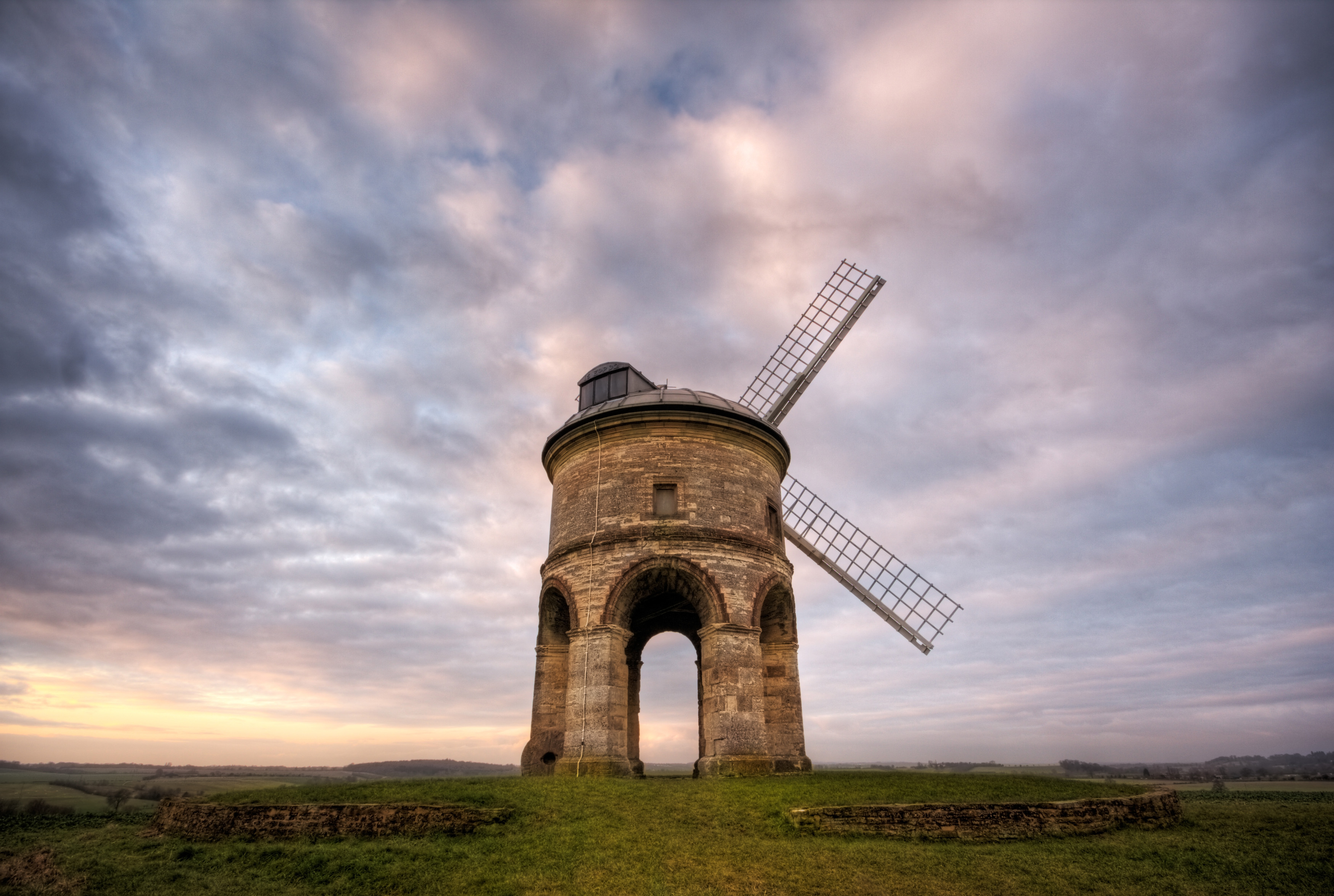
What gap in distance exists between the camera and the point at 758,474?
56.9 feet

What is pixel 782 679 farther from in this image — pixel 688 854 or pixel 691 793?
pixel 688 854

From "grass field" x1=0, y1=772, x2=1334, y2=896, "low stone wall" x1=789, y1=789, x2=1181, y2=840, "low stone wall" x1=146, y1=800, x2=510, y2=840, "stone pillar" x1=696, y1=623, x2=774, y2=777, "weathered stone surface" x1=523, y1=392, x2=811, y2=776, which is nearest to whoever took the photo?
"grass field" x1=0, y1=772, x2=1334, y2=896

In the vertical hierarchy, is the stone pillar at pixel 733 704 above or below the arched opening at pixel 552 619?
below

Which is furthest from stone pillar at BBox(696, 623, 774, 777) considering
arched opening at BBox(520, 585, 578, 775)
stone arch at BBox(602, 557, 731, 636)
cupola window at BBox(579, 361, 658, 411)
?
cupola window at BBox(579, 361, 658, 411)

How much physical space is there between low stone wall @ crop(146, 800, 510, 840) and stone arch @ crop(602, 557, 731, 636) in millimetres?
5553

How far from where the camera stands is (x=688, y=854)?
28.1 feet

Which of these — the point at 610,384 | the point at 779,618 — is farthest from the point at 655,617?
the point at 610,384

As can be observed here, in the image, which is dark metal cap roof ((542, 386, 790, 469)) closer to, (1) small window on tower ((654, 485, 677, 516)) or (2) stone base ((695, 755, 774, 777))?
(1) small window on tower ((654, 485, 677, 516))

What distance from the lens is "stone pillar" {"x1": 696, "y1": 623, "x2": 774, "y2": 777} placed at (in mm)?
13805

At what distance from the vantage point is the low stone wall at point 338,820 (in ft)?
32.0

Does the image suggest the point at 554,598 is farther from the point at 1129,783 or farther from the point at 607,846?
the point at 1129,783

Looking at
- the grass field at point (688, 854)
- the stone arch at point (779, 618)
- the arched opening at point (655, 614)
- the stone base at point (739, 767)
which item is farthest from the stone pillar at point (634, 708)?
the grass field at point (688, 854)

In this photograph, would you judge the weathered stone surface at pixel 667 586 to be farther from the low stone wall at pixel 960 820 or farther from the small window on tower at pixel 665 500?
the low stone wall at pixel 960 820

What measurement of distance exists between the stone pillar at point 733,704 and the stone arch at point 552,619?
13.1 feet
